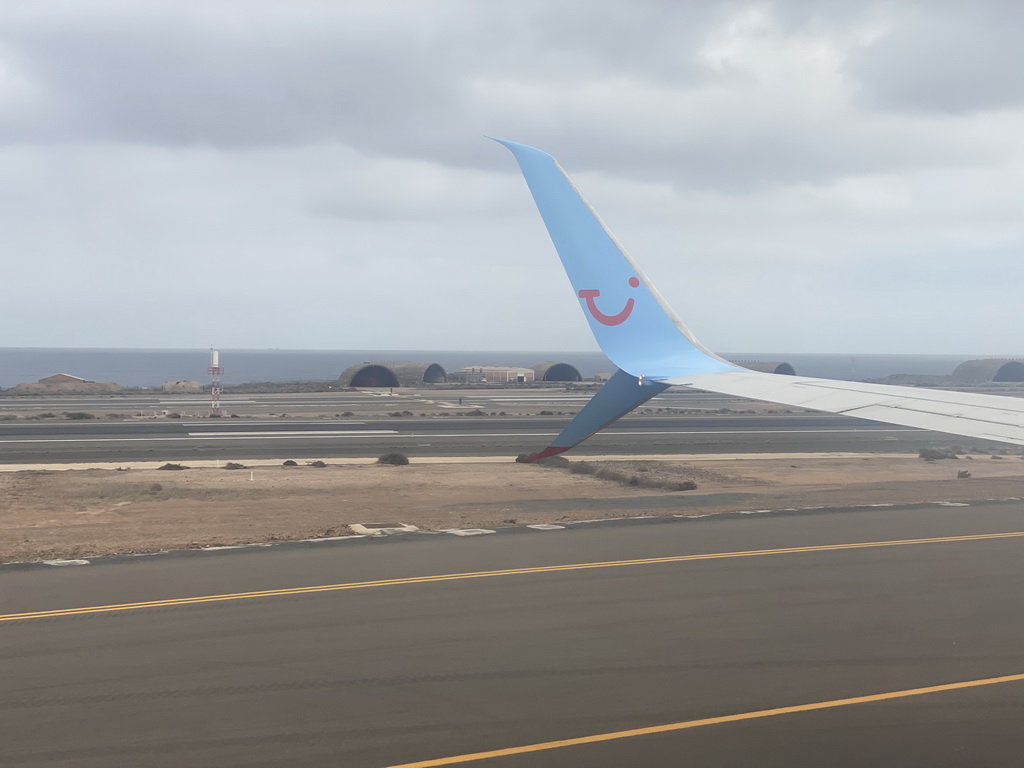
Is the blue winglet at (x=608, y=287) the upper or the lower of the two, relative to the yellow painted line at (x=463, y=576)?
upper

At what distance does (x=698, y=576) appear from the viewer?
48.5 ft

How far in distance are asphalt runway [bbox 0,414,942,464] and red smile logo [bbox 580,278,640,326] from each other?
25599 millimetres

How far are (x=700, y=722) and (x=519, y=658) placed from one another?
2544mm

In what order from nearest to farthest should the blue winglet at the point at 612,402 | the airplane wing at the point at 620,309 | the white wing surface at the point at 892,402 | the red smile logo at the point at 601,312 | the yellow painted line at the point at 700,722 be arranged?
the yellow painted line at the point at 700,722 → the white wing surface at the point at 892,402 → the airplane wing at the point at 620,309 → the red smile logo at the point at 601,312 → the blue winglet at the point at 612,402

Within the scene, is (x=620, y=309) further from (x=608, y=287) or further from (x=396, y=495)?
(x=396, y=495)

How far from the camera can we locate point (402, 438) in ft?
152

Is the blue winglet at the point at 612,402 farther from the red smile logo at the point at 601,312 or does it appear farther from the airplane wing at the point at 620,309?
the red smile logo at the point at 601,312

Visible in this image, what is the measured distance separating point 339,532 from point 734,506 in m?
11.2

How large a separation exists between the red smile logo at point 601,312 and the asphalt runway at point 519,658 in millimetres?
4343

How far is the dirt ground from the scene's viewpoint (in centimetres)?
2011

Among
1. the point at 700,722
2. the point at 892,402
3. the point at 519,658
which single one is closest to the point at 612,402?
the point at 892,402

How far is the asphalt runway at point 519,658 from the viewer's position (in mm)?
8258

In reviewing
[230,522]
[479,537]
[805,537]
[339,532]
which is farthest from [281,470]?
[805,537]

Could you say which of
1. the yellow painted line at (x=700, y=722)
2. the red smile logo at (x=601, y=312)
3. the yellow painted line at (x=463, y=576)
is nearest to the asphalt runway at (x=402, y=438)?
the yellow painted line at (x=463, y=576)
